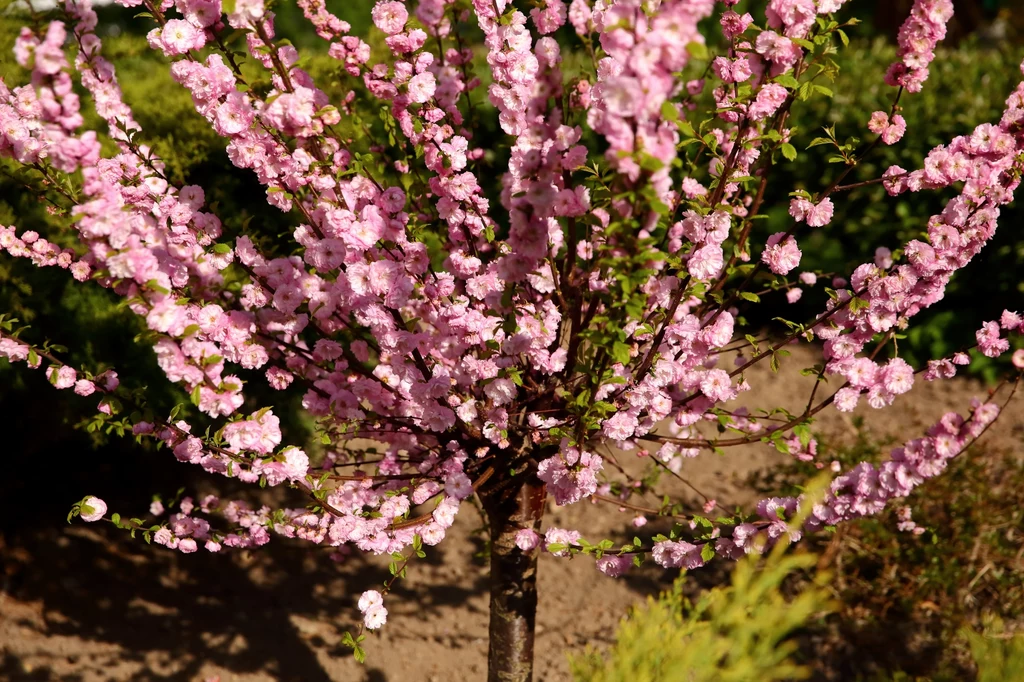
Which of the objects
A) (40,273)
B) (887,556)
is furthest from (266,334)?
(887,556)

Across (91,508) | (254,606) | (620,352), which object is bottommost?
(91,508)

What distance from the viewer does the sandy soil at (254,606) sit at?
3.87 metres

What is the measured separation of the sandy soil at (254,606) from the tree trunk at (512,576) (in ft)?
2.55

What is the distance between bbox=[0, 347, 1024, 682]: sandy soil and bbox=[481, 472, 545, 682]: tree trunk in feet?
2.55

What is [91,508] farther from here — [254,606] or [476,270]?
[254,606]

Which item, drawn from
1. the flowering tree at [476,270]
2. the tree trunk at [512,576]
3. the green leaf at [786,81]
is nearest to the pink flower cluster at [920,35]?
the flowering tree at [476,270]

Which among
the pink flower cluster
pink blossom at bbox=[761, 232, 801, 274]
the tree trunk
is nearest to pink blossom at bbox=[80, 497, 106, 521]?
the tree trunk

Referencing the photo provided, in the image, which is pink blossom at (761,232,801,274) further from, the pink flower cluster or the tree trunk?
the tree trunk

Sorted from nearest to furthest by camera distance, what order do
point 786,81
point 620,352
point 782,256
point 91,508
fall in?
point 620,352 → point 786,81 → point 91,508 → point 782,256

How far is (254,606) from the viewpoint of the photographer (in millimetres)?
4297

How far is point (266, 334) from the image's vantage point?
2.56 meters

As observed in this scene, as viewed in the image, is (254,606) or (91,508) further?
(254,606)

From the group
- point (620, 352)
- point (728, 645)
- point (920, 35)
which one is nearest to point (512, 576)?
point (728, 645)

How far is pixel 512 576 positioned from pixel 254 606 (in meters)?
2.04
